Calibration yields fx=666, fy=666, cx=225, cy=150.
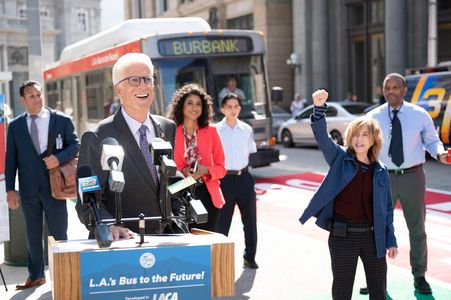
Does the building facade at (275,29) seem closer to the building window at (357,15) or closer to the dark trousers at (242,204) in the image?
the building window at (357,15)

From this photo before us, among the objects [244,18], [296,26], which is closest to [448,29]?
[296,26]

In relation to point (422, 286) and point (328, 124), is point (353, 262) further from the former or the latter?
point (328, 124)

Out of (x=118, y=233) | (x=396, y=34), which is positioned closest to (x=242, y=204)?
(x=118, y=233)

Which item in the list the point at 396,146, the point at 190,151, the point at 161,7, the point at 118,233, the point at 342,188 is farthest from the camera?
the point at 161,7

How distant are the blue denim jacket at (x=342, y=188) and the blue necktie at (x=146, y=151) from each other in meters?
1.60

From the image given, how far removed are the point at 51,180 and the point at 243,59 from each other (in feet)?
26.1

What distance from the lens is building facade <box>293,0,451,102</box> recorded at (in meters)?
26.4

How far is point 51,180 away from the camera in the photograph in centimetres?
604

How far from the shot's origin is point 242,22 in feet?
122

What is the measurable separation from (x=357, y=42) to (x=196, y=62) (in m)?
19.2

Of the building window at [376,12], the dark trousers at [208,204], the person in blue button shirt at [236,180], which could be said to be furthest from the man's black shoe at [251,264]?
the building window at [376,12]

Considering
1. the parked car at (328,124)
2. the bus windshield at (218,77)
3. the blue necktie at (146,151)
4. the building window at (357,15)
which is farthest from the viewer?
the building window at (357,15)

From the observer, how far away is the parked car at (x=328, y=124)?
20.5 metres

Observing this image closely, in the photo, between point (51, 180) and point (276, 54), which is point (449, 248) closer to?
point (51, 180)
